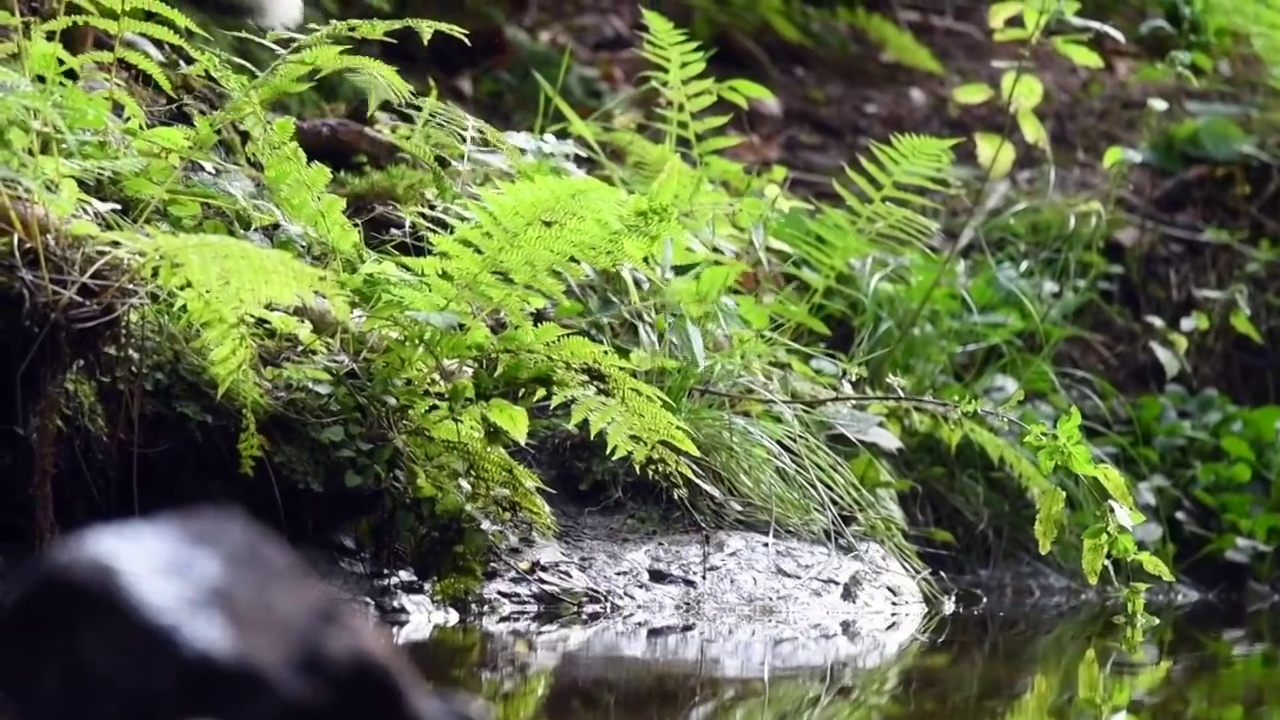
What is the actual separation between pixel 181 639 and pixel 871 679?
2.96ft

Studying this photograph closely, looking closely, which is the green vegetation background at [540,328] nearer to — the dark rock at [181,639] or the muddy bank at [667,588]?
the muddy bank at [667,588]

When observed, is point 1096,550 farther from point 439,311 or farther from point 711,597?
point 439,311

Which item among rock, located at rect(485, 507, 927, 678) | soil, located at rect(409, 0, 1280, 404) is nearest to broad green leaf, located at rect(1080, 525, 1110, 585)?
rock, located at rect(485, 507, 927, 678)

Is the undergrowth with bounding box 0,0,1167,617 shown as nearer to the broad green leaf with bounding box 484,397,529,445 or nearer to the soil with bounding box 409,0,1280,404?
the broad green leaf with bounding box 484,397,529,445

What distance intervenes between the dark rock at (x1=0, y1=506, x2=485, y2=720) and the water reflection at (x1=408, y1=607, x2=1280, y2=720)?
14.3 inches

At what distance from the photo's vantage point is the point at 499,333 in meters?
A: 1.96

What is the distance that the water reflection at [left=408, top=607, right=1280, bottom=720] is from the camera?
54.9 inches

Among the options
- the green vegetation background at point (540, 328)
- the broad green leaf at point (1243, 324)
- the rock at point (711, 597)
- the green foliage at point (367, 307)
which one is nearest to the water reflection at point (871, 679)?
the rock at point (711, 597)

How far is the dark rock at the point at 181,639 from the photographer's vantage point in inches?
35.2

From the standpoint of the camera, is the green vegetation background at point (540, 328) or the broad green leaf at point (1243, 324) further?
the broad green leaf at point (1243, 324)

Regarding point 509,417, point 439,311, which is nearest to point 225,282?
point 439,311

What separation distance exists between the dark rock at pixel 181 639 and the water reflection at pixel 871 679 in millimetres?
362

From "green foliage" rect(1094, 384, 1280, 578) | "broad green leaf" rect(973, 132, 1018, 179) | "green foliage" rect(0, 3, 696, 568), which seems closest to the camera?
"green foliage" rect(0, 3, 696, 568)

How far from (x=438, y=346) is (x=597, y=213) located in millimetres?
252
